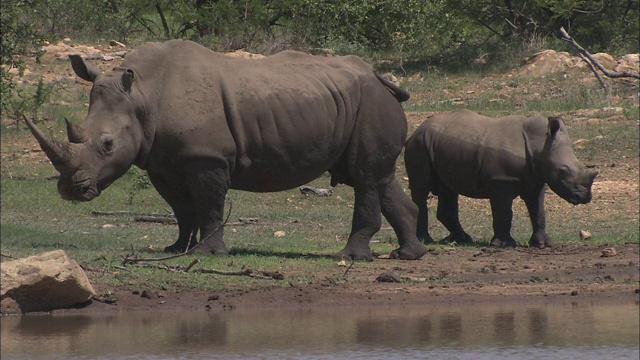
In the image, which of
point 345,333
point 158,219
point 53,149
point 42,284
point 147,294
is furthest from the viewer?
point 158,219

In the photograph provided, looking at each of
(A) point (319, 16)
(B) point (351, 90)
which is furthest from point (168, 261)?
(A) point (319, 16)

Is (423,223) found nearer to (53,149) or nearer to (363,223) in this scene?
(363,223)

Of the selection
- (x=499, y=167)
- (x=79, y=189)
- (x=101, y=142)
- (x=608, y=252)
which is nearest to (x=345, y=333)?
(x=79, y=189)

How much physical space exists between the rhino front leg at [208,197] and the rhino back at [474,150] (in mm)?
3739

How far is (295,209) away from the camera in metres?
18.0

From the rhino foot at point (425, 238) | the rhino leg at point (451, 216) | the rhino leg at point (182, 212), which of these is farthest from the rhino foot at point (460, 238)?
the rhino leg at point (182, 212)

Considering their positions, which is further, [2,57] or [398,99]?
[2,57]

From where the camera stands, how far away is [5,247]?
496 inches

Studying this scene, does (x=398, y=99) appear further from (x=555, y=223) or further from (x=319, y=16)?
(x=319, y=16)

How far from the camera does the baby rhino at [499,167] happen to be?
1466cm

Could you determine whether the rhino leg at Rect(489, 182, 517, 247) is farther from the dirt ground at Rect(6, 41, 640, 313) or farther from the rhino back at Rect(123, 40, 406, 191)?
the rhino back at Rect(123, 40, 406, 191)

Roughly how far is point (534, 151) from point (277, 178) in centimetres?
342

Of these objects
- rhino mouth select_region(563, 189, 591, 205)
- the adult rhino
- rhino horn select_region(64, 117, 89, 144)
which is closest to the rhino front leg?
the adult rhino

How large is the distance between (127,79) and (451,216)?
16.4 feet
